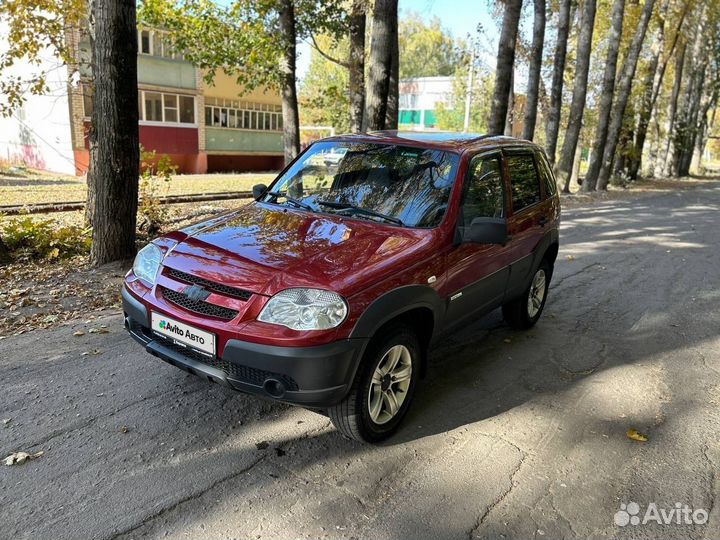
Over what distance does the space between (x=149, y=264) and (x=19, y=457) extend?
1.34 meters

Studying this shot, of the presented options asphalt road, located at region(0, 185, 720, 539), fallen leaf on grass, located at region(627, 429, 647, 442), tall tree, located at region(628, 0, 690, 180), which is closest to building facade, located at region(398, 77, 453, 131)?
tall tree, located at region(628, 0, 690, 180)

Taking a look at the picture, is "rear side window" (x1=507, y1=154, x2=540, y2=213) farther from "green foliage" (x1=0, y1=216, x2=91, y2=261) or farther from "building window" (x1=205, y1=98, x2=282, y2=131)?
"building window" (x1=205, y1=98, x2=282, y2=131)

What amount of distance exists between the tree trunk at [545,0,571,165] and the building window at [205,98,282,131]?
17.6 meters

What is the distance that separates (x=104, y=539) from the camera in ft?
8.66

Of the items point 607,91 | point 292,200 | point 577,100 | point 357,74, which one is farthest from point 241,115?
point 292,200

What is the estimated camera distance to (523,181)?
5.14 meters

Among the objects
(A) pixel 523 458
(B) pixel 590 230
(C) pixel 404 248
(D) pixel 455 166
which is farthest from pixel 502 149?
(B) pixel 590 230

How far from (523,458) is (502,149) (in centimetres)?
260

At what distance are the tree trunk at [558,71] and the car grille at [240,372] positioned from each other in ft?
58.7

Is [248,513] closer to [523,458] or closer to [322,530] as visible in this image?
[322,530]

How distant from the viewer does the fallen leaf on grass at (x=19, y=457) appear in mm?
3189

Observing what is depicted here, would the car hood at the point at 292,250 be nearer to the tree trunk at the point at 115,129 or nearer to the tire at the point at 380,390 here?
the tire at the point at 380,390

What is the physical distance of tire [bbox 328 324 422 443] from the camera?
3.30 m

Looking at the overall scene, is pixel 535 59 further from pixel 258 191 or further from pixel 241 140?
pixel 241 140
